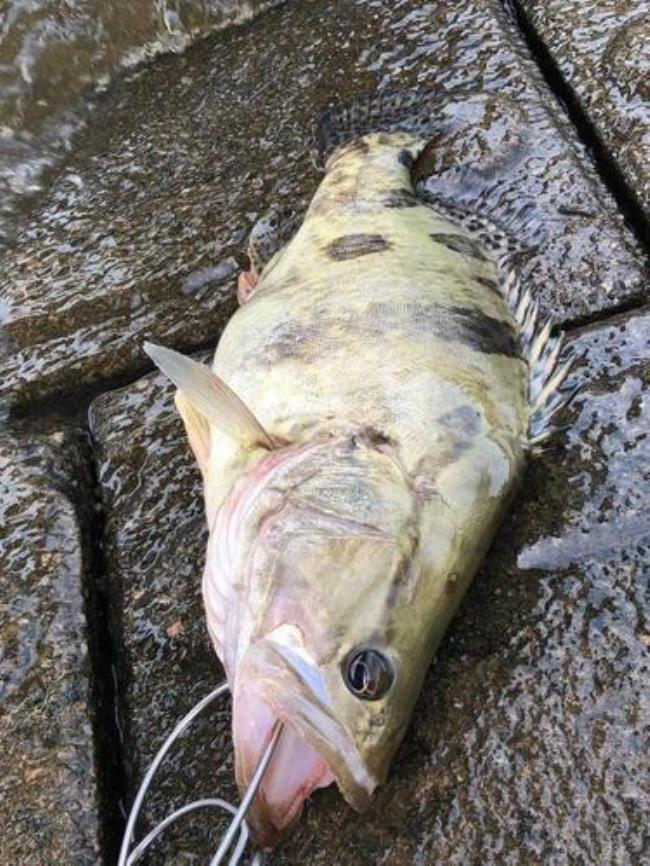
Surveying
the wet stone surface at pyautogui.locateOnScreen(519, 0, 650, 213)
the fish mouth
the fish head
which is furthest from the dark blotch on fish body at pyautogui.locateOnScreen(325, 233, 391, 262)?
the fish mouth

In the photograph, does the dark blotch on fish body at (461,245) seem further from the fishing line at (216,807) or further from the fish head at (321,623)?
the fishing line at (216,807)

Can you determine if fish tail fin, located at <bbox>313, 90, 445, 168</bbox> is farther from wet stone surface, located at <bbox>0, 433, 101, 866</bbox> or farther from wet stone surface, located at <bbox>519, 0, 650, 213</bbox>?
wet stone surface, located at <bbox>0, 433, 101, 866</bbox>

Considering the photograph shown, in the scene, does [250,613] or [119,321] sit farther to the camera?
[119,321]

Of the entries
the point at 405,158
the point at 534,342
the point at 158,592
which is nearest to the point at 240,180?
the point at 405,158

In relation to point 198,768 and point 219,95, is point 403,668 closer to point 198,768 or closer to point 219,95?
point 198,768

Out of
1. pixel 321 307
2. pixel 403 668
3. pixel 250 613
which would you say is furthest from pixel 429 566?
pixel 321 307

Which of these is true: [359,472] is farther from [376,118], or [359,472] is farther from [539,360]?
[376,118]
